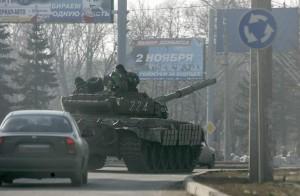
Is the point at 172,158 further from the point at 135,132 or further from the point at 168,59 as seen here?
the point at 168,59

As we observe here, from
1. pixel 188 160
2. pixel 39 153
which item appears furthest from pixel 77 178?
pixel 188 160

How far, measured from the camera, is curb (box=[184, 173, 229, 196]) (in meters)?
15.1

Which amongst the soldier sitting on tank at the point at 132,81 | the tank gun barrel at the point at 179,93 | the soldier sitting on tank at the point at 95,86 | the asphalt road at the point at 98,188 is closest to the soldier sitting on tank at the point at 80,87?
the soldier sitting on tank at the point at 95,86

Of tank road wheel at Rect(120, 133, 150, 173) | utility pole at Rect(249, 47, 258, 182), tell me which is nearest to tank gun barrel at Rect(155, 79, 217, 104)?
tank road wheel at Rect(120, 133, 150, 173)

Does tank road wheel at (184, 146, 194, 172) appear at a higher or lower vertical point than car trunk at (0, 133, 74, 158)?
lower

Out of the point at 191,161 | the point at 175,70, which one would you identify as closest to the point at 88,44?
the point at 175,70

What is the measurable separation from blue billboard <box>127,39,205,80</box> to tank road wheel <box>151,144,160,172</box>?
22658mm

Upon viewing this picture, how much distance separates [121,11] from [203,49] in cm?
987

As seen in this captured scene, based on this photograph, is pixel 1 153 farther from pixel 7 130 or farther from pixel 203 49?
pixel 203 49

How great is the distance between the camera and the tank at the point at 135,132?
26.9 meters

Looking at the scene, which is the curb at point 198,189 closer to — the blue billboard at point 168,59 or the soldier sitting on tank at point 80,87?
the soldier sitting on tank at point 80,87

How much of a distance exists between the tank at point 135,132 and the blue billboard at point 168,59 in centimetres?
2106

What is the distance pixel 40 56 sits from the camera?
65.8 metres

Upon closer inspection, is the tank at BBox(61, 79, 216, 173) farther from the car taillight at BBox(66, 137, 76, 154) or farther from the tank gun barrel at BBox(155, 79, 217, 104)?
the car taillight at BBox(66, 137, 76, 154)
